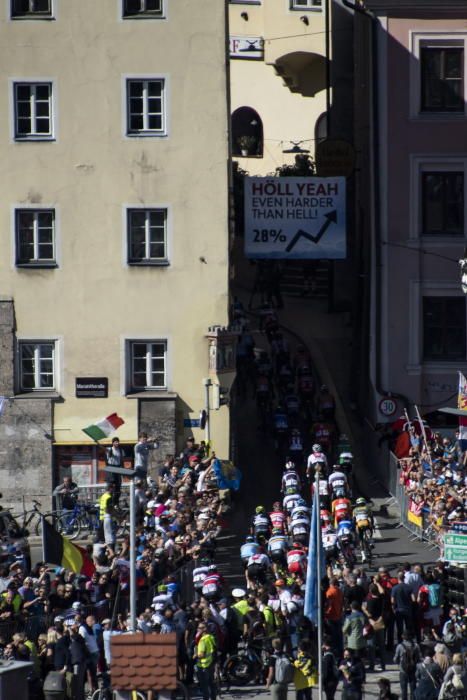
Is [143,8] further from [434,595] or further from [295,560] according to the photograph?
[434,595]

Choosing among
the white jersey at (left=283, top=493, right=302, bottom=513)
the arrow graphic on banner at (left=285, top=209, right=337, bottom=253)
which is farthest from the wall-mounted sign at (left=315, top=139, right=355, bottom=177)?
the white jersey at (left=283, top=493, right=302, bottom=513)

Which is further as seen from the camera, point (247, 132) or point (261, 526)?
point (247, 132)

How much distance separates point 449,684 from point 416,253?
21.6 meters

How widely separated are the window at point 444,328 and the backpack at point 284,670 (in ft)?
64.4

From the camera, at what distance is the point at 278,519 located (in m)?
43.2

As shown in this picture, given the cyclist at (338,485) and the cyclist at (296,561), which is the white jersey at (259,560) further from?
the cyclist at (338,485)

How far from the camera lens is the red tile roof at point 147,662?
29188mm

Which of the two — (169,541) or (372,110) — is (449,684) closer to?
(169,541)

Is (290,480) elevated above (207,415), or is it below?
below

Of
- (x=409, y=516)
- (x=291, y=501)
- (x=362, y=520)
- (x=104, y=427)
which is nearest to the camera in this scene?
(x=362, y=520)

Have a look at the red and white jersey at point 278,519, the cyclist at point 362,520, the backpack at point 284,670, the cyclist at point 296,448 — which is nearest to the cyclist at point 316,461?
the cyclist at point 296,448

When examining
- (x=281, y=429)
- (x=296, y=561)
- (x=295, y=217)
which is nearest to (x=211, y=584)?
(x=296, y=561)

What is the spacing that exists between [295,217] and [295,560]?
14283mm

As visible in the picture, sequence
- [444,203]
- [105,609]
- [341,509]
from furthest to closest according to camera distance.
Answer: [444,203] < [341,509] < [105,609]
